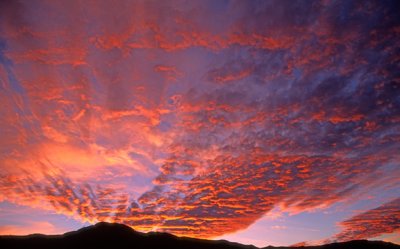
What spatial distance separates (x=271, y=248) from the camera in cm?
3225

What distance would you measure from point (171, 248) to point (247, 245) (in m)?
11.0

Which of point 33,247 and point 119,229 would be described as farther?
point 119,229

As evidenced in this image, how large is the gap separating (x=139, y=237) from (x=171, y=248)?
392cm

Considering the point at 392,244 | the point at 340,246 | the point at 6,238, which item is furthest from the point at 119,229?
the point at 392,244

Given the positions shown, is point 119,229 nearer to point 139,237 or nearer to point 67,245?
point 139,237

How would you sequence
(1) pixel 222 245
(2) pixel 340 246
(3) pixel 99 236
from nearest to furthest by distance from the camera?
(3) pixel 99 236 → (1) pixel 222 245 → (2) pixel 340 246

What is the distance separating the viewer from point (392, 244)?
33.6m

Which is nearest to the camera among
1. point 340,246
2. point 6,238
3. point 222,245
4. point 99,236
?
point 6,238

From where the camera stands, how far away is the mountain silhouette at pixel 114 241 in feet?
81.0

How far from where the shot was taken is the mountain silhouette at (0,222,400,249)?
24.7m

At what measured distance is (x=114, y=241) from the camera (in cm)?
2672

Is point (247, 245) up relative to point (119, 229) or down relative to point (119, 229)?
down

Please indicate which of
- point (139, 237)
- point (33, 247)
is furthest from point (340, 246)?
point (33, 247)

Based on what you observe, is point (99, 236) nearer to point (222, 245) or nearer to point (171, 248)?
point (171, 248)
